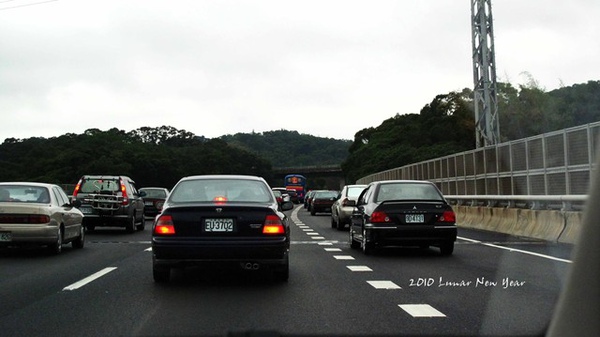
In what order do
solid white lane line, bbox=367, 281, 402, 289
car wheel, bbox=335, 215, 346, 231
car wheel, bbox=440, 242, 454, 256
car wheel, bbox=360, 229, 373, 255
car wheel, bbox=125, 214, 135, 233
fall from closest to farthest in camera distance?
solid white lane line, bbox=367, 281, 402, 289, car wheel, bbox=440, 242, 454, 256, car wheel, bbox=360, 229, 373, 255, car wheel, bbox=125, 214, 135, 233, car wheel, bbox=335, 215, 346, 231

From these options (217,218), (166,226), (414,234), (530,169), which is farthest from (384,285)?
(530,169)

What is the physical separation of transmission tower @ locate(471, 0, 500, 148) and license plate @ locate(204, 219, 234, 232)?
2031 centimetres

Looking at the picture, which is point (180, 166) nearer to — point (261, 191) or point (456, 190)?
point (456, 190)

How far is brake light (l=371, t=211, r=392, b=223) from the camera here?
14188 mm

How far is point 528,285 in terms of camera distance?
946 centimetres

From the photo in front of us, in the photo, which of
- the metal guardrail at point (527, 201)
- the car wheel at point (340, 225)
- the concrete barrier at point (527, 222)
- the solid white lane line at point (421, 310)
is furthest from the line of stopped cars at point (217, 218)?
the metal guardrail at point (527, 201)

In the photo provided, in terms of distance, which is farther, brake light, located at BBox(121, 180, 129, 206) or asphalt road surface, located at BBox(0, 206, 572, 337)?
brake light, located at BBox(121, 180, 129, 206)

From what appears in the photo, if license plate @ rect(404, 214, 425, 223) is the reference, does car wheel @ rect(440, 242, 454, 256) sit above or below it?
below

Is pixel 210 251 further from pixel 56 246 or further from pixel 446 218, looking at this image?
pixel 56 246

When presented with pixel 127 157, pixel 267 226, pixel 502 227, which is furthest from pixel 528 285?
pixel 127 157

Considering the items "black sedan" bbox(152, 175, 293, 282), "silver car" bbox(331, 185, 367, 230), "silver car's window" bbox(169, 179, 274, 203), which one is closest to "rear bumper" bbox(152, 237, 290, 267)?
"black sedan" bbox(152, 175, 293, 282)

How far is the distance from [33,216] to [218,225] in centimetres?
613

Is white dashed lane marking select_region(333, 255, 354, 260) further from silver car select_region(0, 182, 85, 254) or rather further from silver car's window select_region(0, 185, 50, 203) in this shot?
silver car's window select_region(0, 185, 50, 203)

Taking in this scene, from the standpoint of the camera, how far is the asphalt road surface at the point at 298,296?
21.6 ft
